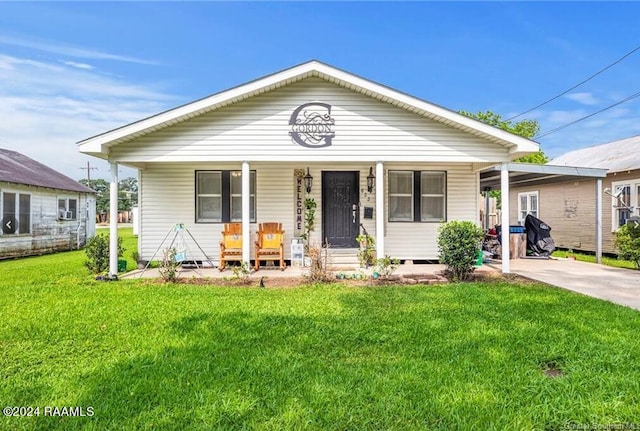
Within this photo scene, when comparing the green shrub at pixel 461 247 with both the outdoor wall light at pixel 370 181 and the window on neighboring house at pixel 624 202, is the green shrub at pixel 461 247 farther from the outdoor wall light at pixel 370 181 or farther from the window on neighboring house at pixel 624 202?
the window on neighboring house at pixel 624 202

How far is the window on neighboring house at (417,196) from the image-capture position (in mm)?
9508

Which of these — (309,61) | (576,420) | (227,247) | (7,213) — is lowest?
(576,420)

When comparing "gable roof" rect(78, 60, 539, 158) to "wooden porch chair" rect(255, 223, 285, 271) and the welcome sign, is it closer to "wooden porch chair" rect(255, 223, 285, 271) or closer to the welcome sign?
the welcome sign

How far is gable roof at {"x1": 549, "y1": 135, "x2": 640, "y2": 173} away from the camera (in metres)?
11.6

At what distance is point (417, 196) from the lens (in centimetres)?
951

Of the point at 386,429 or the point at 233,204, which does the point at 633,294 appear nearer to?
the point at 386,429

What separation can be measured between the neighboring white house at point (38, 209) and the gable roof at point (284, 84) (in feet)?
22.3

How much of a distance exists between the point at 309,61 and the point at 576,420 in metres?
6.96

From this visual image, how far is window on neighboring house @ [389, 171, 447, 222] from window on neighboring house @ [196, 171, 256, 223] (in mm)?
3582

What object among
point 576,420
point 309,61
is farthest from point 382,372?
point 309,61

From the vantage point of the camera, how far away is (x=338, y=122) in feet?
25.4

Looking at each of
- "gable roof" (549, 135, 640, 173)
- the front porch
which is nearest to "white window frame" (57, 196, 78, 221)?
the front porch

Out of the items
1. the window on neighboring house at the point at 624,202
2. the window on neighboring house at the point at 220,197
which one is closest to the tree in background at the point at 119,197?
the window on neighboring house at the point at 220,197

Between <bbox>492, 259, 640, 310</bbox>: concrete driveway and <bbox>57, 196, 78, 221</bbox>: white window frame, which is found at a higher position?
<bbox>57, 196, 78, 221</bbox>: white window frame
